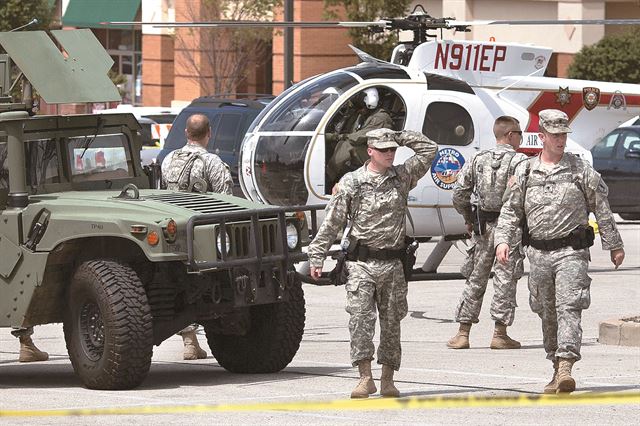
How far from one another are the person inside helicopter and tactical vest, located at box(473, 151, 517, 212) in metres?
5.23

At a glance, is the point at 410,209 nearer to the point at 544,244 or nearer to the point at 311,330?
the point at 311,330

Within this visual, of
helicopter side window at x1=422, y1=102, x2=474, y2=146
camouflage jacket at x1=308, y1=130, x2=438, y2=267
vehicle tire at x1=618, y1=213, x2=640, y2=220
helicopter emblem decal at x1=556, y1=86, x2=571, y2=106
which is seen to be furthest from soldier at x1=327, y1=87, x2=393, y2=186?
vehicle tire at x1=618, y1=213, x2=640, y2=220

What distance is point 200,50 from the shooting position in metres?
45.1

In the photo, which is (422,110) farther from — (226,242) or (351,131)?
(226,242)

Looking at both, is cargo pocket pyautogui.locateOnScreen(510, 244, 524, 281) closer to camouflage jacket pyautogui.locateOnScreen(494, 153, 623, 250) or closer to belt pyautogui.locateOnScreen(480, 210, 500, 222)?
belt pyautogui.locateOnScreen(480, 210, 500, 222)

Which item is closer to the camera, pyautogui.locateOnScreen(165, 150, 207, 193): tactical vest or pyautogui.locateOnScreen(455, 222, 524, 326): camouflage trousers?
pyautogui.locateOnScreen(165, 150, 207, 193): tactical vest

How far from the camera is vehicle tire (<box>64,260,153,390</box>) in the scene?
11258 mm

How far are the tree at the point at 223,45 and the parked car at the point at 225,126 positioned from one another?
14.5 meters

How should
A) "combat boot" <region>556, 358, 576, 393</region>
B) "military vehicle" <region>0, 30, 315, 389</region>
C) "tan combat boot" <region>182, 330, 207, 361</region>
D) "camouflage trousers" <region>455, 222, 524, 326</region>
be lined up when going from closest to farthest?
"combat boot" <region>556, 358, 576, 393</region> < "military vehicle" <region>0, 30, 315, 389</region> < "tan combat boot" <region>182, 330, 207, 361</region> < "camouflage trousers" <region>455, 222, 524, 326</region>

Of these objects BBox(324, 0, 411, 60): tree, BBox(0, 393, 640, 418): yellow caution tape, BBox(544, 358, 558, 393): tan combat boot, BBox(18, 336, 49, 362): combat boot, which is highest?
BBox(324, 0, 411, 60): tree

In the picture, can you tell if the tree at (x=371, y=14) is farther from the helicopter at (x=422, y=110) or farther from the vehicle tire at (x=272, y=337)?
the vehicle tire at (x=272, y=337)

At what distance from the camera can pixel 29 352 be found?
1387cm

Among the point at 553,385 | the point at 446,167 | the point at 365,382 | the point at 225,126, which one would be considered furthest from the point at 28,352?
the point at 225,126

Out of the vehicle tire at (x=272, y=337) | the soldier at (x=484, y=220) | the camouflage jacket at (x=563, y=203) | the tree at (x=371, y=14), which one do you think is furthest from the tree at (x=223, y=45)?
the camouflage jacket at (x=563, y=203)
